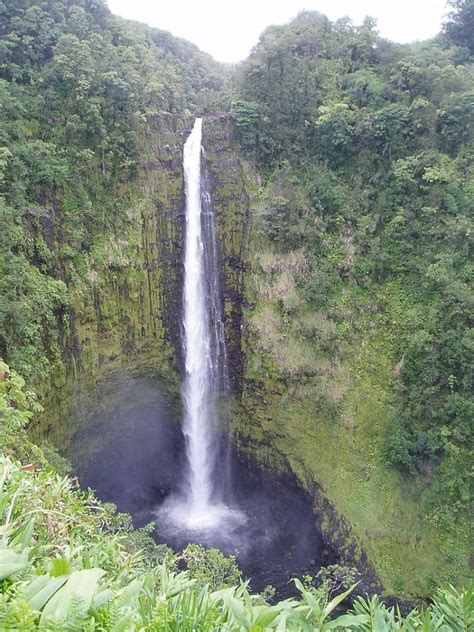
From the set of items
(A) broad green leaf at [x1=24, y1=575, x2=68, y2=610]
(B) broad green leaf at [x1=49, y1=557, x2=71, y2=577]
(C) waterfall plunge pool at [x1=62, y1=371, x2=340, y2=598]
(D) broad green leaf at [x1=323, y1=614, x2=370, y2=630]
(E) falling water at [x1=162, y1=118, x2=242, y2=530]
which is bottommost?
(C) waterfall plunge pool at [x1=62, y1=371, x2=340, y2=598]

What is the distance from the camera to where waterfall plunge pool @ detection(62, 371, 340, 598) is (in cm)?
1384

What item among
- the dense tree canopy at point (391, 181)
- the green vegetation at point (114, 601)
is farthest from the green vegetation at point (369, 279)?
the green vegetation at point (114, 601)

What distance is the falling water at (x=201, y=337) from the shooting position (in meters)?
17.1

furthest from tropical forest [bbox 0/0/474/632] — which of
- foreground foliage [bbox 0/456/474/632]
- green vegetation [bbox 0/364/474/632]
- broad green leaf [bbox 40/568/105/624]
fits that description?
broad green leaf [bbox 40/568/105/624]

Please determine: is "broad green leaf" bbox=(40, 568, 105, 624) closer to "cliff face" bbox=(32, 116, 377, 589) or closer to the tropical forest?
the tropical forest

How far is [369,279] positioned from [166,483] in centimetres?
1023

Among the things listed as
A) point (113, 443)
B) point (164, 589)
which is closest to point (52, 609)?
point (164, 589)

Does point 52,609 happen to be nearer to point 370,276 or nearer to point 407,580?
point 407,580

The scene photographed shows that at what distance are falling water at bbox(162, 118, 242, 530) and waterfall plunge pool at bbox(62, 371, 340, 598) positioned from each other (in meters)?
0.64

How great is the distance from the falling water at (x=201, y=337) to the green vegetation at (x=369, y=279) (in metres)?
1.40

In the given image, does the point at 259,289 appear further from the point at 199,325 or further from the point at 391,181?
the point at 391,181

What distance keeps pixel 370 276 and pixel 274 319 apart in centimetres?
355

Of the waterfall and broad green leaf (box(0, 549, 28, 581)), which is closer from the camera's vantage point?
broad green leaf (box(0, 549, 28, 581))

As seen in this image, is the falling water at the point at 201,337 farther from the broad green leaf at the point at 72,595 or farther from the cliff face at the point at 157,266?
the broad green leaf at the point at 72,595
